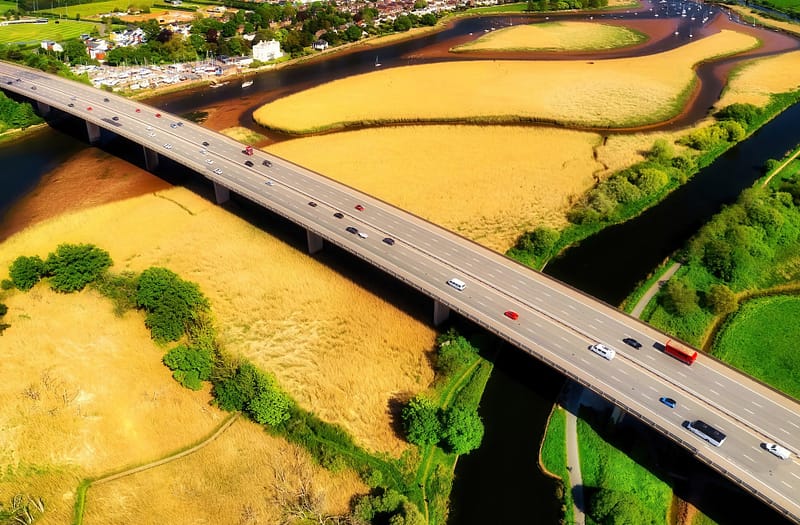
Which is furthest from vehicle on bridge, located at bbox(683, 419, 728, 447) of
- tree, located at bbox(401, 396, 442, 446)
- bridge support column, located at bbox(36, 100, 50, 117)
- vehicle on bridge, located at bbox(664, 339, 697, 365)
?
bridge support column, located at bbox(36, 100, 50, 117)

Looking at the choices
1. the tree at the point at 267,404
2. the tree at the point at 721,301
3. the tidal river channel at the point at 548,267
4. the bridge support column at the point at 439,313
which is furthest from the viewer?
the tree at the point at 721,301

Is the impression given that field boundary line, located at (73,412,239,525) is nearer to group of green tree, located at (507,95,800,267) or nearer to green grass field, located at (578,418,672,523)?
green grass field, located at (578,418,672,523)

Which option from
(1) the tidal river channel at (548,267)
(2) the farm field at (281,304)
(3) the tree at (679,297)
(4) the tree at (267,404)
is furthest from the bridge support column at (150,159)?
(3) the tree at (679,297)

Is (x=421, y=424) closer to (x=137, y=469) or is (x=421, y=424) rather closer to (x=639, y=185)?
(x=137, y=469)

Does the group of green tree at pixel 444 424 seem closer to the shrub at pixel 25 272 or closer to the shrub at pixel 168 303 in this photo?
the shrub at pixel 168 303

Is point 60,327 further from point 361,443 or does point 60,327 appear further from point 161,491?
point 361,443

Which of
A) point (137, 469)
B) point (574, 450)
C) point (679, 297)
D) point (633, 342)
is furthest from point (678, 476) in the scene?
point (137, 469)

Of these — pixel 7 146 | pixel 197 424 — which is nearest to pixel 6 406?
pixel 197 424

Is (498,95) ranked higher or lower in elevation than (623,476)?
higher
